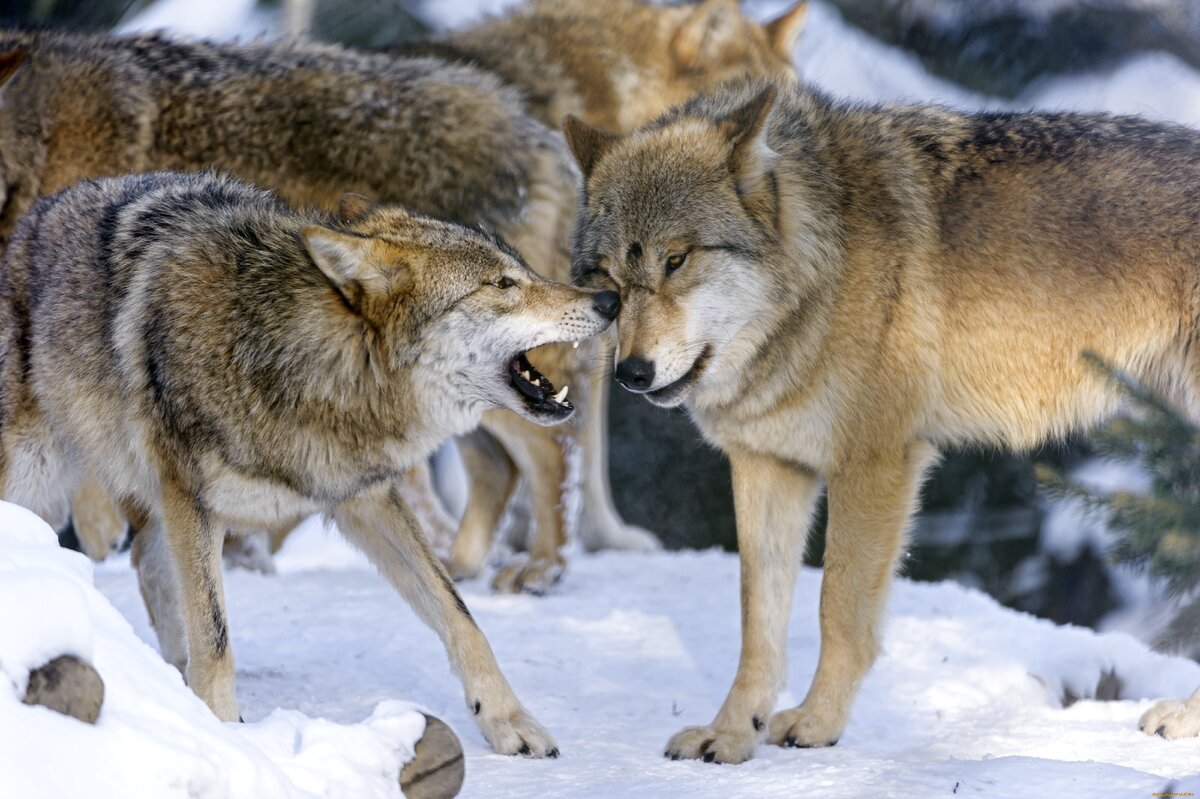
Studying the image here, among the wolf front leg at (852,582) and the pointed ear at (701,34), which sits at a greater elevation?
the pointed ear at (701,34)

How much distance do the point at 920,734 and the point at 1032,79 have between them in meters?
8.26

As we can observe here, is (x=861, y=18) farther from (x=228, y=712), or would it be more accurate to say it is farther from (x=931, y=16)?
(x=228, y=712)

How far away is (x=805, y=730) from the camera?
4152mm

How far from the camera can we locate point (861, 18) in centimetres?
1229

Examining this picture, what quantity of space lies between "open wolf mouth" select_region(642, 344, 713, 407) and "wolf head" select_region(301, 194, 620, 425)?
0.35 m

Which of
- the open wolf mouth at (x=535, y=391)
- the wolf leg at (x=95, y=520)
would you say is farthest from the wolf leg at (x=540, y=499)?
the wolf leg at (x=95, y=520)

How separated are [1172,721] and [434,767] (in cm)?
241

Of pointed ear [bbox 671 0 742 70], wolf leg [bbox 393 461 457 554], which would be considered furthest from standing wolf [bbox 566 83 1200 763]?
pointed ear [bbox 671 0 742 70]

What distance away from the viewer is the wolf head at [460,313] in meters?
3.83

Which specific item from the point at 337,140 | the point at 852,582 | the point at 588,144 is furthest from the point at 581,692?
the point at 337,140

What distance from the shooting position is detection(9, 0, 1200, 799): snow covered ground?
2385 millimetres

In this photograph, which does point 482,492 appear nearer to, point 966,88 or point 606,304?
point 606,304

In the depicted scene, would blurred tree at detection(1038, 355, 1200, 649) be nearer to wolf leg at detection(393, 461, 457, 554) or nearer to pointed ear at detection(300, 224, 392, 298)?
pointed ear at detection(300, 224, 392, 298)

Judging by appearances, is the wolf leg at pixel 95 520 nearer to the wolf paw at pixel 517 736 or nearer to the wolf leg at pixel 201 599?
the wolf leg at pixel 201 599
